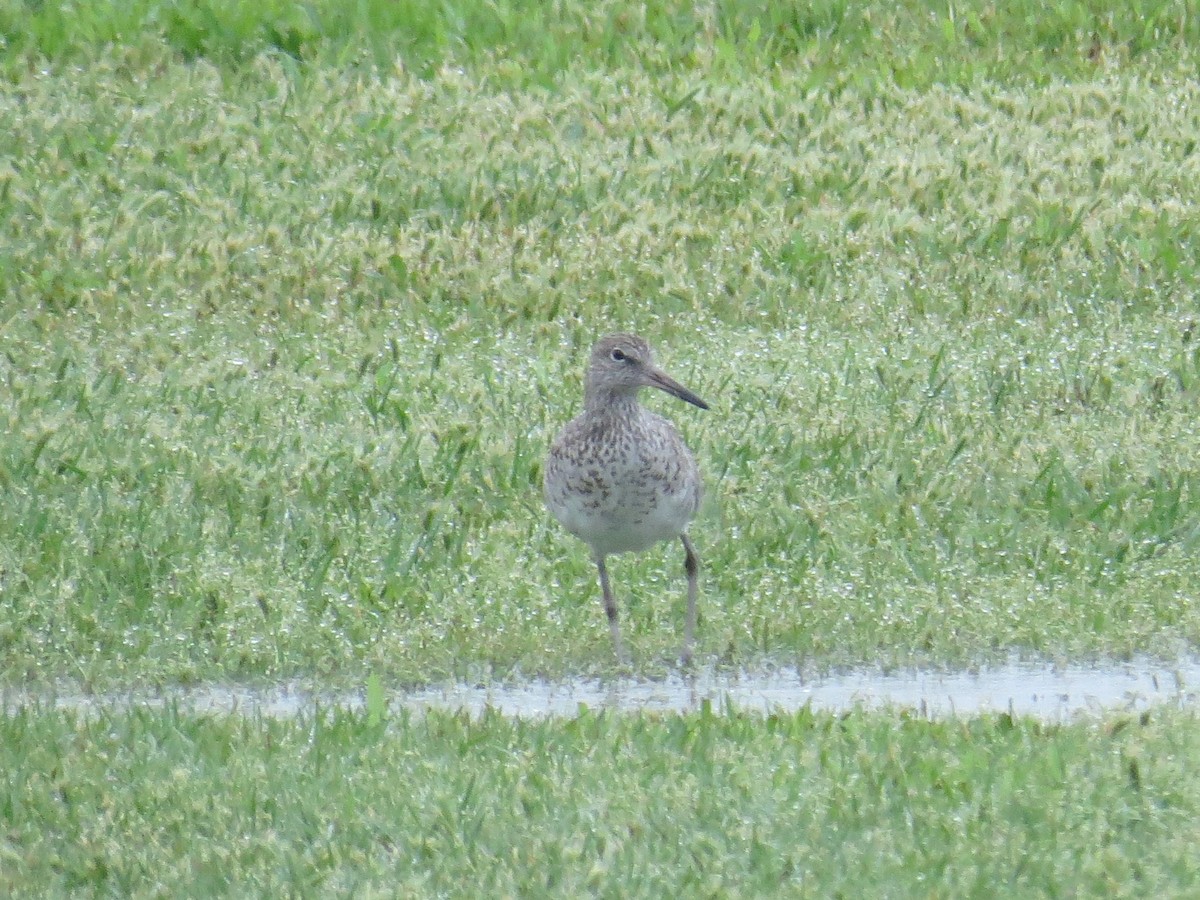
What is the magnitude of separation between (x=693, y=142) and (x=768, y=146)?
463mm

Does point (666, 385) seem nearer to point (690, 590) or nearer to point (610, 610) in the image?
point (690, 590)

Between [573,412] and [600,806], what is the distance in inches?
175

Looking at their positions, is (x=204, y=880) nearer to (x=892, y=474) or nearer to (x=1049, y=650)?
(x=1049, y=650)

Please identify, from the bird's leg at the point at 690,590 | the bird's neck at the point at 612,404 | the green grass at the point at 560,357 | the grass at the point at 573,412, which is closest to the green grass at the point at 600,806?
the grass at the point at 573,412

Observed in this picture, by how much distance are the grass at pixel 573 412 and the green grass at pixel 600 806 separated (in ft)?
0.06

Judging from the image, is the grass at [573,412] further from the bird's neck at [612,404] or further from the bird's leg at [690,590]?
the bird's neck at [612,404]

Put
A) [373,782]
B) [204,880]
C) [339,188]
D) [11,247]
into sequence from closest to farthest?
1. [204,880]
2. [373,782]
3. [11,247]
4. [339,188]

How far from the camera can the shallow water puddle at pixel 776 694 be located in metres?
7.79

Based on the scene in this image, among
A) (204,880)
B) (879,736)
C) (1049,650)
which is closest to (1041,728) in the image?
(879,736)

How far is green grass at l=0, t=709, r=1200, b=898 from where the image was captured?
6105mm

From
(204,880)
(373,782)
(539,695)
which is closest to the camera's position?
(204,880)

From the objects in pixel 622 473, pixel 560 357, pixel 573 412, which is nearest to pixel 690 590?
pixel 622 473

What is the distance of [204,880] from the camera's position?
20.2 ft

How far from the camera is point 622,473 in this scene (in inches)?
328
